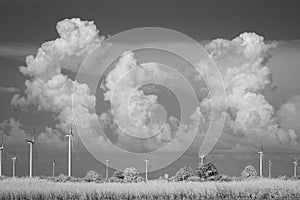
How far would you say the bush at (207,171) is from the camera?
129625 mm

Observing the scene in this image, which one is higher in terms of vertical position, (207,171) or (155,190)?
(207,171)

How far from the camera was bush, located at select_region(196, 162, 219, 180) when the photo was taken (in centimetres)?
12962

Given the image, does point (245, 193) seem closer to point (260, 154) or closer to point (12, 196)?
point (12, 196)

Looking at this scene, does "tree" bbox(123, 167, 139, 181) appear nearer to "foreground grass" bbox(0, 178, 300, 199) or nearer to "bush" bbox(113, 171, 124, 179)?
"bush" bbox(113, 171, 124, 179)

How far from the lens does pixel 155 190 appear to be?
92438 mm

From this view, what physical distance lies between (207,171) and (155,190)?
40.5 m

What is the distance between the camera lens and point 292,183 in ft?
317

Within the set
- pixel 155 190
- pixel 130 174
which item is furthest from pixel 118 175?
pixel 155 190

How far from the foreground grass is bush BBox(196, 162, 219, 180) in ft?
106

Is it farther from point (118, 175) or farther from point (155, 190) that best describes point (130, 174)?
point (155, 190)

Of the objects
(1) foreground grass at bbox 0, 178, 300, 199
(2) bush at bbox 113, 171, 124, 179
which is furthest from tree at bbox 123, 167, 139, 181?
(1) foreground grass at bbox 0, 178, 300, 199

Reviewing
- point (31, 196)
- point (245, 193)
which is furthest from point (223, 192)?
point (31, 196)

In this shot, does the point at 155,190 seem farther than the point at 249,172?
No

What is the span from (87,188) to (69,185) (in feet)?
7.92
